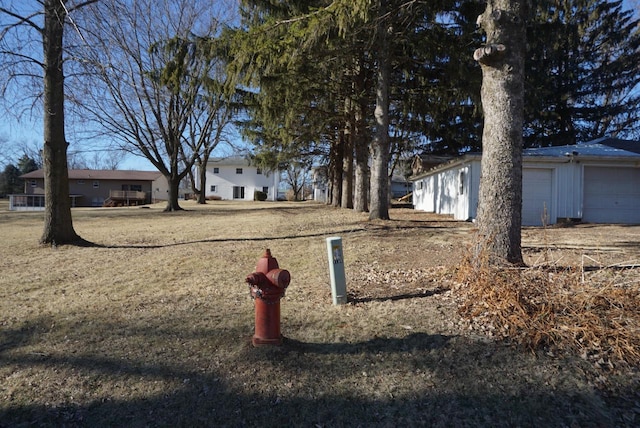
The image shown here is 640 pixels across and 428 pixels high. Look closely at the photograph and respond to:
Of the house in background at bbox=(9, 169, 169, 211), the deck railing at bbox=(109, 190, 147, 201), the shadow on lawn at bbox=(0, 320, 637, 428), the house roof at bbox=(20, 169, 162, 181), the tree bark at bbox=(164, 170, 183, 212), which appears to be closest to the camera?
the shadow on lawn at bbox=(0, 320, 637, 428)

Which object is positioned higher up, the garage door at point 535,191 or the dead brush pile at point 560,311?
the garage door at point 535,191

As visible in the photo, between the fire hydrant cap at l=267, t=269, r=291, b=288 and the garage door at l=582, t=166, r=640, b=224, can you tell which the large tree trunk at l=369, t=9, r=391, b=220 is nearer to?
the garage door at l=582, t=166, r=640, b=224

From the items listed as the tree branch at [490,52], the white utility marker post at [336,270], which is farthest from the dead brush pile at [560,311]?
the tree branch at [490,52]

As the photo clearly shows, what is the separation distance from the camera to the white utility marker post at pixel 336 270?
5047mm

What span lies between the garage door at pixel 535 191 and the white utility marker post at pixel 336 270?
13.3m

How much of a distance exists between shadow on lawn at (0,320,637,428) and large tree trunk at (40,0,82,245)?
21.6 ft

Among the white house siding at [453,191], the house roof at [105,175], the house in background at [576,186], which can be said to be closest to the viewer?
the house in background at [576,186]

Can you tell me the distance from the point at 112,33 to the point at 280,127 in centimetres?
899

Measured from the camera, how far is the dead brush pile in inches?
146

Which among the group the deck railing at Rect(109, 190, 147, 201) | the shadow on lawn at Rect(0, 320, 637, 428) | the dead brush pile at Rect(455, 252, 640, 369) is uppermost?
the deck railing at Rect(109, 190, 147, 201)

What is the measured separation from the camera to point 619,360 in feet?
11.7

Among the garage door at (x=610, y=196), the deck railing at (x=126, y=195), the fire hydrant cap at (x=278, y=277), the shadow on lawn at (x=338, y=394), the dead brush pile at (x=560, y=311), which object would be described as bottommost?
the shadow on lawn at (x=338, y=394)

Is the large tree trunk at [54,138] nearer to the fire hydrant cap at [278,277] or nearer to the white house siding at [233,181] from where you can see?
the fire hydrant cap at [278,277]

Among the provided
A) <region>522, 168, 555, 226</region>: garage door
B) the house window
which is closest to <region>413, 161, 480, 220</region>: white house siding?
<region>522, 168, 555, 226</region>: garage door
